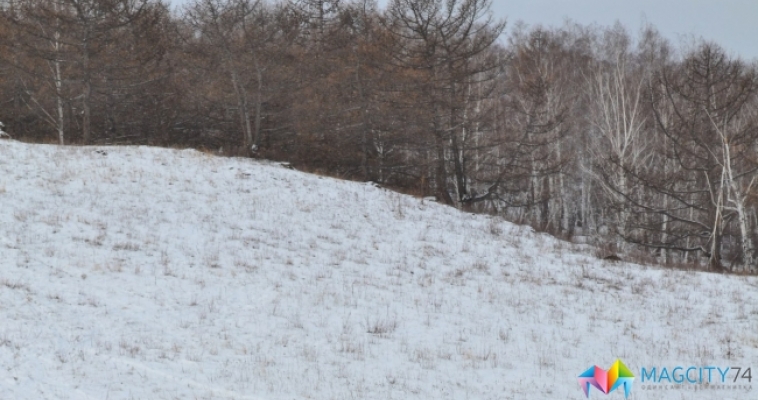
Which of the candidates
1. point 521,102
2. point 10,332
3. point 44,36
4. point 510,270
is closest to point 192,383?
point 10,332

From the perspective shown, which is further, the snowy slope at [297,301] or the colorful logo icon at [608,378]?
the colorful logo icon at [608,378]

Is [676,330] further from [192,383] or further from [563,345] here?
[192,383]

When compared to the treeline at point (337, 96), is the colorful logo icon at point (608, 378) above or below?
below

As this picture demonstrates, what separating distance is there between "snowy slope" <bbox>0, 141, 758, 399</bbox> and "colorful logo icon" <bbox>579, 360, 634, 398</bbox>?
0.12 metres

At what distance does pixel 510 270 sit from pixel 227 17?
1804 centimetres

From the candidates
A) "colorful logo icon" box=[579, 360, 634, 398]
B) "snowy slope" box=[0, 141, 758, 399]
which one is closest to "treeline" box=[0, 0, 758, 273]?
"snowy slope" box=[0, 141, 758, 399]

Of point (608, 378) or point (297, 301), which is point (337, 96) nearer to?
point (297, 301)

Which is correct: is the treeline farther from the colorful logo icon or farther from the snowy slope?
the colorful logo icon

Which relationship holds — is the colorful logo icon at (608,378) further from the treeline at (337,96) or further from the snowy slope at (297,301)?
the treeline at (337,96)

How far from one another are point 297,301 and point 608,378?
4.56 metres

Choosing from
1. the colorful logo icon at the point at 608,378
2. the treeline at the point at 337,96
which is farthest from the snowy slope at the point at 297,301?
the treeline at the point at 337,96

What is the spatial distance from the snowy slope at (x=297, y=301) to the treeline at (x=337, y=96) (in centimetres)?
903

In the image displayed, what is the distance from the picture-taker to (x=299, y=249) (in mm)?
12461

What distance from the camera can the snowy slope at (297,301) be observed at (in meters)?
6.60
